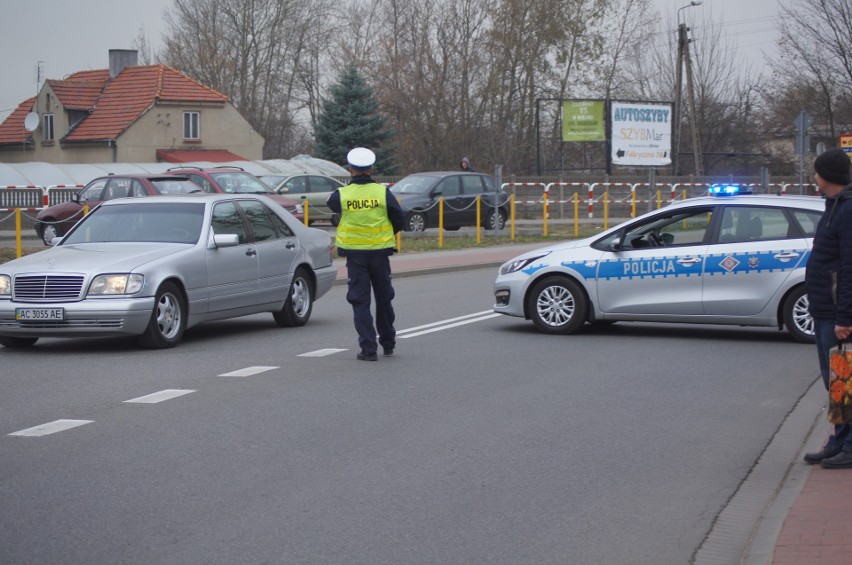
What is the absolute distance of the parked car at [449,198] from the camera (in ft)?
103

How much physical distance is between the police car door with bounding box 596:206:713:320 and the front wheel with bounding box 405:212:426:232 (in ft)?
60.5

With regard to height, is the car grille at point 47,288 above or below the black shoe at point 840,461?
above

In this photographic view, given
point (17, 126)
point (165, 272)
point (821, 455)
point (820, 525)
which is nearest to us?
point (820, 525)

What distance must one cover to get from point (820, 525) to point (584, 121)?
43.5m

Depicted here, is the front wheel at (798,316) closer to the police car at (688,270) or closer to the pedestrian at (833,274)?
the police car at (688,270)

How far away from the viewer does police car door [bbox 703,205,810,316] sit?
12.2 meters

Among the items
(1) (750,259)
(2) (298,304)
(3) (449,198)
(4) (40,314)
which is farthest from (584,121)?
(4) (40,314)

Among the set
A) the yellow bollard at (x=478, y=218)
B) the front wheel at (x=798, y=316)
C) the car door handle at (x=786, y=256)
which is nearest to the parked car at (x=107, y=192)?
the yellow bollard at (x=478, y=218)

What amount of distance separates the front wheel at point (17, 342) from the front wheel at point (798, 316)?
297 inches

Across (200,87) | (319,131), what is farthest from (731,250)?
(200,87)

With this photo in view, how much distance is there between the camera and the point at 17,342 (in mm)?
12070

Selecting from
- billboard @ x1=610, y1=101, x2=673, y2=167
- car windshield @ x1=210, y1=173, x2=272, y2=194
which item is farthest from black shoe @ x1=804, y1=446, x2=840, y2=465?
billboard @ x1=610, y1=101, x2=673, y2=167

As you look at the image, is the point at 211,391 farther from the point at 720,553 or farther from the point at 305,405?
the point at 720,553

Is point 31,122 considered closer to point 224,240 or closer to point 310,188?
point 310,188
